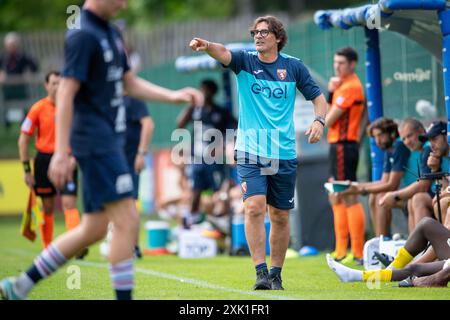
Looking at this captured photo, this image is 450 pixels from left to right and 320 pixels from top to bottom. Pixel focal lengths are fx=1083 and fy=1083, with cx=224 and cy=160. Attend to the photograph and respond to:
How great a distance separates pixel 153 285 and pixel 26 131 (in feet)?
11.7

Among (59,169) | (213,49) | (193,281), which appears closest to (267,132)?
(213,49)

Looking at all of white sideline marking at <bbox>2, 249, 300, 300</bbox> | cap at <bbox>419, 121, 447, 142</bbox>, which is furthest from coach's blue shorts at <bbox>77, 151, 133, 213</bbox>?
cap at <bbox>419, 121, 447, 142</bbox>

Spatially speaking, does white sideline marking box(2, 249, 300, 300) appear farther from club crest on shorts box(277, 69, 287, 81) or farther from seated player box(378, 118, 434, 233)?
seated player box(378, 118, 434, 233)

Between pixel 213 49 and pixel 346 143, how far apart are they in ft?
13.5

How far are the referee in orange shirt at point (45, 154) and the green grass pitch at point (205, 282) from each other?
607mm

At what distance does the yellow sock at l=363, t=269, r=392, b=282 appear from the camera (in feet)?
28.4

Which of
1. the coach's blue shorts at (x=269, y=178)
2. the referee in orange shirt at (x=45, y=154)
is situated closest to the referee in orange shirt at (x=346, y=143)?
the referee in orange shirt at (x=45, y=154)

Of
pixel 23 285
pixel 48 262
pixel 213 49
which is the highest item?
pixel 213 49

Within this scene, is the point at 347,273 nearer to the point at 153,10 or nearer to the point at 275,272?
the point at 275,272

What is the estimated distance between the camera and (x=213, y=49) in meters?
8.57

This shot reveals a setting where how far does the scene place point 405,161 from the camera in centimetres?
1117

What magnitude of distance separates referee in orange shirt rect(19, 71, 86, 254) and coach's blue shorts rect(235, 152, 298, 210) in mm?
3946

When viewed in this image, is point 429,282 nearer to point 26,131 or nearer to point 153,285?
point 153,285
